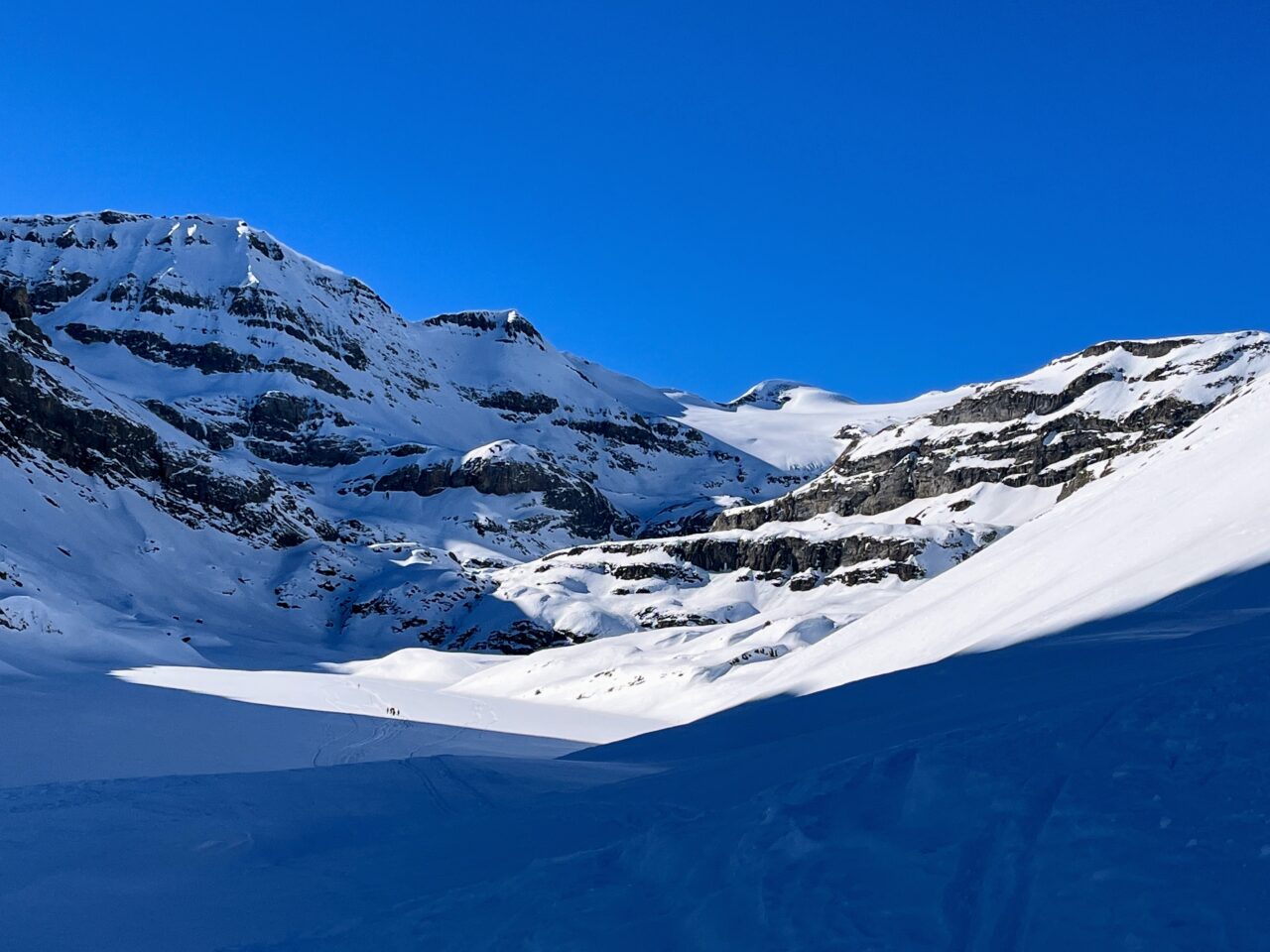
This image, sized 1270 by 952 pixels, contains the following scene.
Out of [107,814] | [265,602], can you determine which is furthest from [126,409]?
[107,814]

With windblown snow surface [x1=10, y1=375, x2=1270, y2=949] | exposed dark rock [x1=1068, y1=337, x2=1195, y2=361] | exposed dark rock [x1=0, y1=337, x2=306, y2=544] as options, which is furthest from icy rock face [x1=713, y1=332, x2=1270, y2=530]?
windblown snow surface [x1=10, y1=375, x2=1270, y2=949]

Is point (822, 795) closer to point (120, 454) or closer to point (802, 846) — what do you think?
point (802, 846)

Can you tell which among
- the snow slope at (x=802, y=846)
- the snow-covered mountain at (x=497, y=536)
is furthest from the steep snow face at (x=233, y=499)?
the snow slope at (x=802, y=846)

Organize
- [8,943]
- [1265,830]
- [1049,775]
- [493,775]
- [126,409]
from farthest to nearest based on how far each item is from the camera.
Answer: [126,409] → [493,775] → [8,943] → [1049,775] → [1265,830]

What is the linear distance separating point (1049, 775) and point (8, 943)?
7.61 metres

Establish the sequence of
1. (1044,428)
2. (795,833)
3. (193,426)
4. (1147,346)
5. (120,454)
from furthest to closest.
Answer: (193,426), (1147,346), (1044,428), (120,454), (795,833)

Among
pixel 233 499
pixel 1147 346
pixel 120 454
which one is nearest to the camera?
pixel 120 454

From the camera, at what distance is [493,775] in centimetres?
1215

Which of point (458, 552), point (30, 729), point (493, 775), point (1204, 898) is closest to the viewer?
point (1204, 898)

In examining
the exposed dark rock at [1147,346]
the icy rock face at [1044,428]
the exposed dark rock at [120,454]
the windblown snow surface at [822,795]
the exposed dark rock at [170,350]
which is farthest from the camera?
the exposed dark rock at [170,350]

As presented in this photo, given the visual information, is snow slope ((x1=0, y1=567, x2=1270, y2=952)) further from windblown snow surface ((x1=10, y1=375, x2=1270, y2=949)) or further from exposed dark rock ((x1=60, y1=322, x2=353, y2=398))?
exposed dark rock ((x1=60, y1=322, x2=353, y2=398))

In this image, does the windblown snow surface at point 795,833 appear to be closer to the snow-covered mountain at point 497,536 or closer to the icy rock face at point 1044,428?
the snow-covered mountain at point 497,536

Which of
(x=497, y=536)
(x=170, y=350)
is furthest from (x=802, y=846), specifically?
(x=170, y=350)

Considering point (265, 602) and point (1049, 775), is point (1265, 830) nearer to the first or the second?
point (1049, 775)
